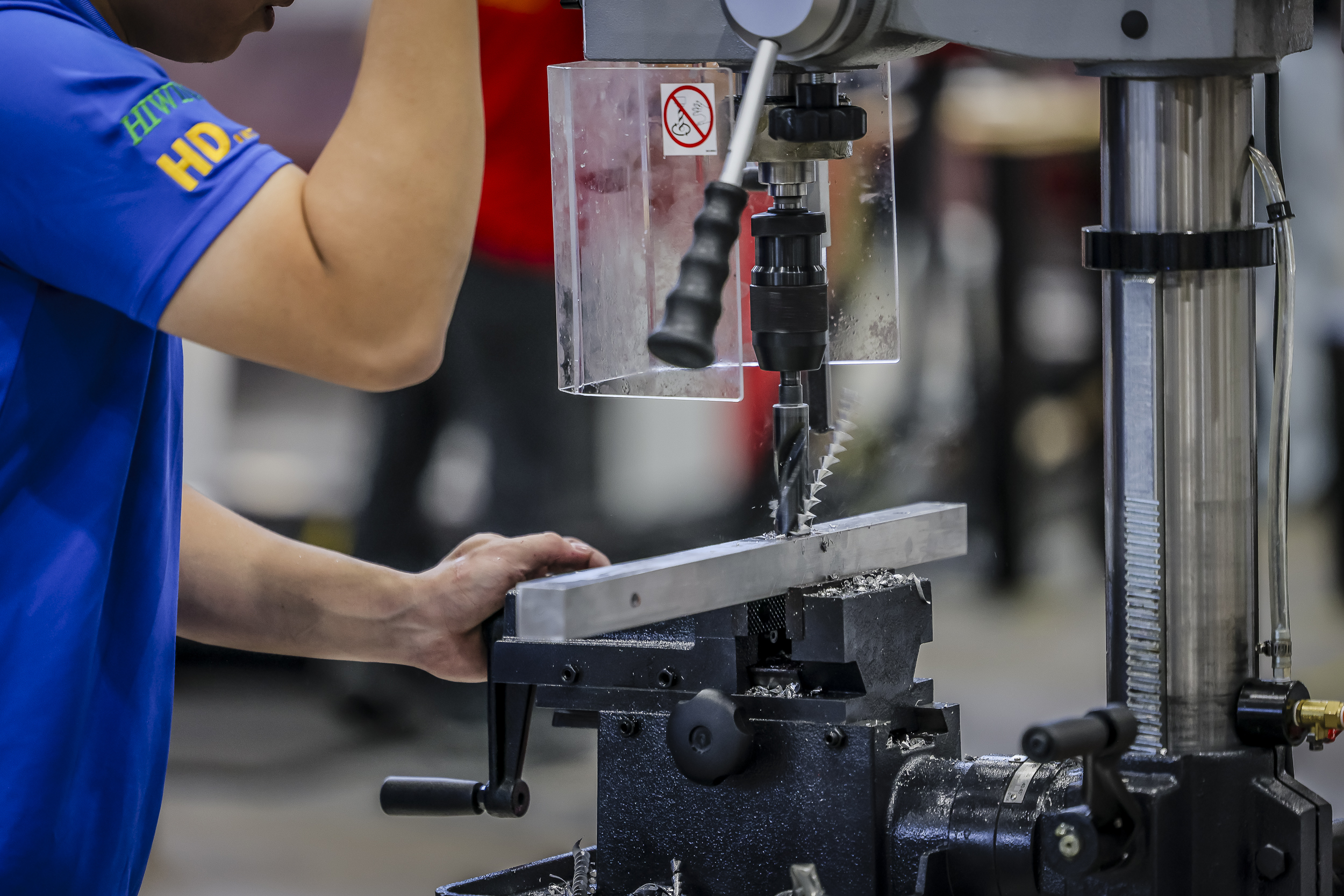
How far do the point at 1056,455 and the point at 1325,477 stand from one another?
1.49 feet

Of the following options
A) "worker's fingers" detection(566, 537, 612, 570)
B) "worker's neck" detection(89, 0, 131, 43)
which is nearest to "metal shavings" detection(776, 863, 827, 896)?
"worker's fingers" detection(566, 537, 612, 570)

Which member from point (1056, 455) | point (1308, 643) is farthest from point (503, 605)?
point (1308, 643)

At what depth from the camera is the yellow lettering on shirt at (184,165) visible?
773 millimetres

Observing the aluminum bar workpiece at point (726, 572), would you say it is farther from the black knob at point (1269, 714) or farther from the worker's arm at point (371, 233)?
the black knob at point (1269, 714)

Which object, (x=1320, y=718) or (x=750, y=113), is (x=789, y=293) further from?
(x=1320, y=718)

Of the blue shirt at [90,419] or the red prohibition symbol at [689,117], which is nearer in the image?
the blue shirt at [90,419]

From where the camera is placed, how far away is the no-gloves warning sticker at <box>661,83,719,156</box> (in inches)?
40.2

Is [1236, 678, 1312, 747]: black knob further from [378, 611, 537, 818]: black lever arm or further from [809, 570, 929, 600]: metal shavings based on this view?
[378, 611, 537, 818]: black lever arm

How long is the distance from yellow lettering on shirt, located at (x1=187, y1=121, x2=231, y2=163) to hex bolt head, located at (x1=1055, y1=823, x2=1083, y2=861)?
55 centimetres

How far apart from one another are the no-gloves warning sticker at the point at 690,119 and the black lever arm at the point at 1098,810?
451mm

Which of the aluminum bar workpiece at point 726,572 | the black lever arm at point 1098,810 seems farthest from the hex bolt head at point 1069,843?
the aluminum bar workpiece at point 726,572

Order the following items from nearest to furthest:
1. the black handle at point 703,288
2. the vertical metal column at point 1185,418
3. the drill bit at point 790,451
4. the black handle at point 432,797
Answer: the black handle at point 703,288
the vertical metal column at point 1185,418
the drill bit at point 790,451
the black handle at point 432,797

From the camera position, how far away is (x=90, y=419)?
89 centimetres

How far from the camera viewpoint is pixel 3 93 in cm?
76
